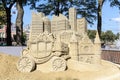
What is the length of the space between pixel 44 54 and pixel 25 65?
146cm

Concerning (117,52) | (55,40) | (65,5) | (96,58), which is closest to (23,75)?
(55,40)

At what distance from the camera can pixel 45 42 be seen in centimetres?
1938

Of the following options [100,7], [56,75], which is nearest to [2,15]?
[100,7]

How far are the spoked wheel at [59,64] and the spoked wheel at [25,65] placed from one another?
1.36 metres

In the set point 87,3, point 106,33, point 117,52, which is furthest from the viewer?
point 106,33

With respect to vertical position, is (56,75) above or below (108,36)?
below

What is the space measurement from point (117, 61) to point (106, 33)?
8470 cm

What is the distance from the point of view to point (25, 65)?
18797mm

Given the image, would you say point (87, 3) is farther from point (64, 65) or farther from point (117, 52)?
point (64, 65)

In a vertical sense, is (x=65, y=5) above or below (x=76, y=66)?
above

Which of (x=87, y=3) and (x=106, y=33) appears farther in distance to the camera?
(x=106, y=33)

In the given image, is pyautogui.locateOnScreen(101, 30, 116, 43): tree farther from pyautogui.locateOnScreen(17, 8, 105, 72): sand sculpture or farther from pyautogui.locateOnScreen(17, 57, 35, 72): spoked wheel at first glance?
pyautogui.locateOnScreen(17, 57, 35, 72): spoked wheel

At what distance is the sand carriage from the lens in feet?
61.6

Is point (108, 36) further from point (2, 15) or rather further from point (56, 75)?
point (56, 75)
